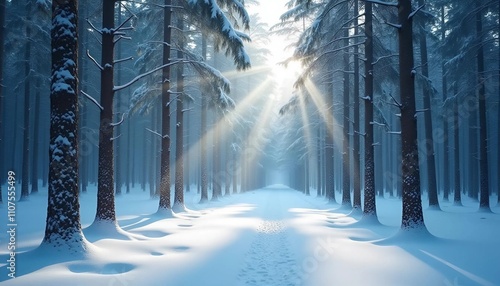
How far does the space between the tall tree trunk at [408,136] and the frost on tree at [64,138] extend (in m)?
8.13

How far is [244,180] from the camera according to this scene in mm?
41344

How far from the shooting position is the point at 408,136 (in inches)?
332

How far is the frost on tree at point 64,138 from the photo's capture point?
6023 mm

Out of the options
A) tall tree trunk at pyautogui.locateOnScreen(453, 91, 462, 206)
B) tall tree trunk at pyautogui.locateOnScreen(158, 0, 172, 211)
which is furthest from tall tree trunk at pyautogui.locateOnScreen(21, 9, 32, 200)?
tall tree trunk at pyautogui.locateOnScreen(453, 91, 462, 206)

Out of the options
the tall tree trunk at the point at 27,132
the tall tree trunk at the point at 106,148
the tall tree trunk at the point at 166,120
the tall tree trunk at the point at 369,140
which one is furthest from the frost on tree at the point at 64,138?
the tall tree trunk at the point at 27,132

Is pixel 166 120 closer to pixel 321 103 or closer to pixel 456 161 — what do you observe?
pixel 321 103

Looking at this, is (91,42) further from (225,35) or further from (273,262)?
(273,262)

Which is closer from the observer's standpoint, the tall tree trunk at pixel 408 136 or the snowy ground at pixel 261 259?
the snowy ground at pixel 261 259

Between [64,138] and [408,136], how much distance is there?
336 inches

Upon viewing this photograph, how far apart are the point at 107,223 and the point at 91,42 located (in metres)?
21.4

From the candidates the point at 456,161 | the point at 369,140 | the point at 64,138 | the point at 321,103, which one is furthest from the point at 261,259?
the point at 456,161

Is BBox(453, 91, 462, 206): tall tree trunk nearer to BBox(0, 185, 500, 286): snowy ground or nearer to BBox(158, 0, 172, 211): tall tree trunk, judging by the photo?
BBox(0, 185, 500, 286): snowy ground

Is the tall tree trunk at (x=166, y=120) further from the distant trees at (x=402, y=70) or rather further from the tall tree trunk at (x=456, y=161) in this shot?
the tall tree trunk at (x=456, y=161)

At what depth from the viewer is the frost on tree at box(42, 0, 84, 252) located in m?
6.02
